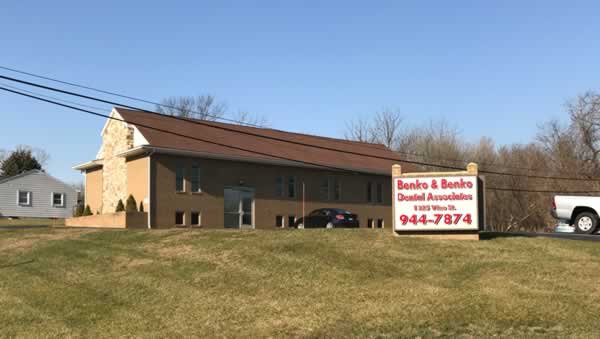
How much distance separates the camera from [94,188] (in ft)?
140

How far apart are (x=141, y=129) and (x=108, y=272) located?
19214 mm

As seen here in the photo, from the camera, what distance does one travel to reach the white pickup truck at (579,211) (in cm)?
2609

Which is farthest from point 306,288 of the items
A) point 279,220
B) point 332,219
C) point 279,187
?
point 279,187

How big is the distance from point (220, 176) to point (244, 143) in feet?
13.5

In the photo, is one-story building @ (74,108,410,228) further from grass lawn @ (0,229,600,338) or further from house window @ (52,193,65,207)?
house window @ (52,193,65,207)

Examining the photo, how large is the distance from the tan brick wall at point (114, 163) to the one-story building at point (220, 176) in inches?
2.3

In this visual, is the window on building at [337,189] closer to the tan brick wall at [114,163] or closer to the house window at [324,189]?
the house window at [324,189]

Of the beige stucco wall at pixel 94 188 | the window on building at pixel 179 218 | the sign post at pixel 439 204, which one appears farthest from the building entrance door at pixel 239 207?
the sign post at pixel 439 204

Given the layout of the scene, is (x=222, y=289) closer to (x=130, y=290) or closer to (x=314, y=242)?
(x=130, y=290)

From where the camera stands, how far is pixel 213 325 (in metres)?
13.1

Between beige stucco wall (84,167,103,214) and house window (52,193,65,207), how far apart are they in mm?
21557

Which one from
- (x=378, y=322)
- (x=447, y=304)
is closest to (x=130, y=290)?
(x=378, y=322)

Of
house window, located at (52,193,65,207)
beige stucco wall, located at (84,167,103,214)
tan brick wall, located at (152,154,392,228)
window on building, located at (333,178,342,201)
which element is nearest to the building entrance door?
tan brick wall, located at (152,154,392,228)

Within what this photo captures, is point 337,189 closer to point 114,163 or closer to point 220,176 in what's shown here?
point 220,176
